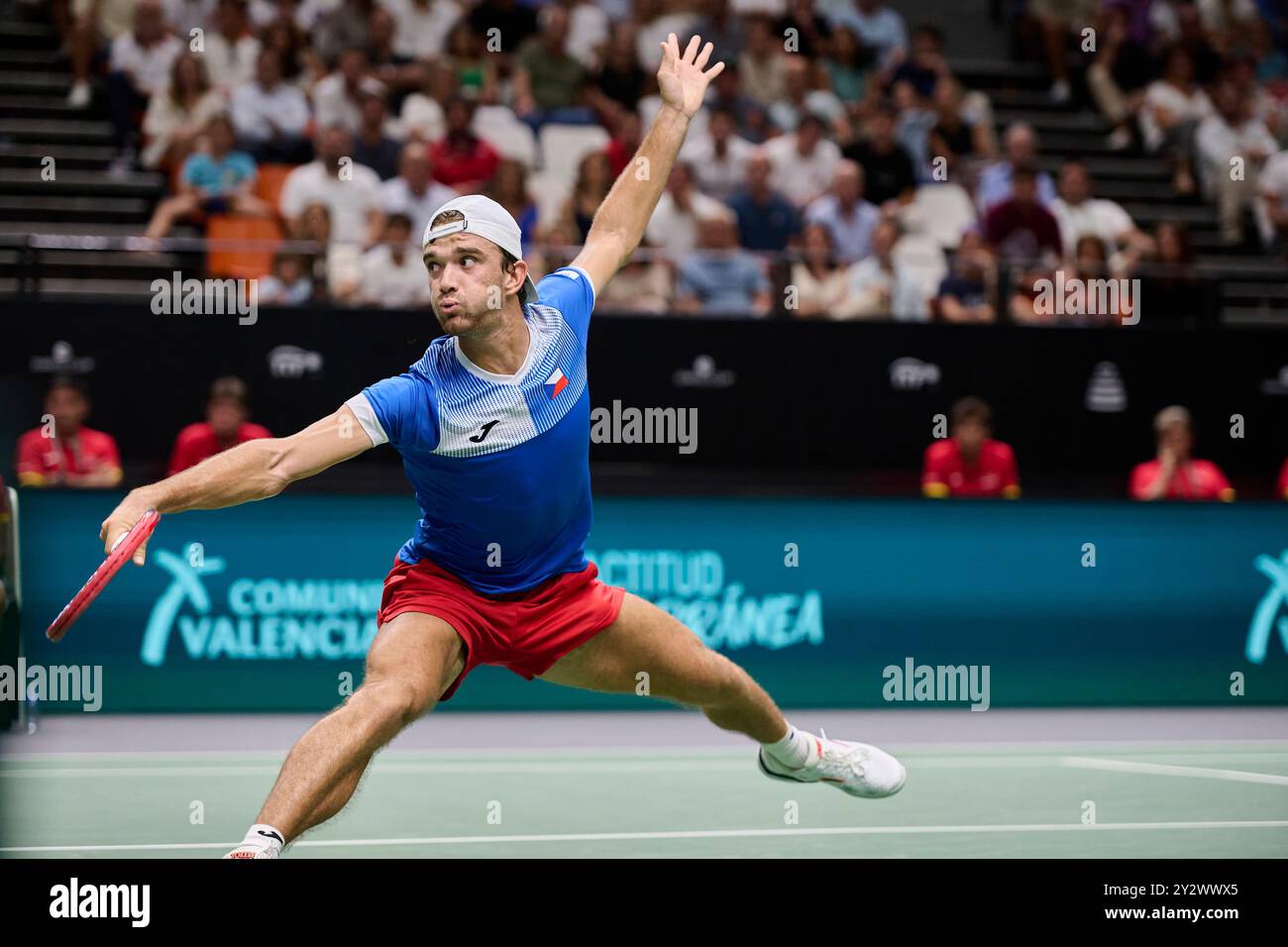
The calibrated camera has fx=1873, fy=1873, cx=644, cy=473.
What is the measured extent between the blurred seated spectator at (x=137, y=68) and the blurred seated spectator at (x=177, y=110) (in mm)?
151

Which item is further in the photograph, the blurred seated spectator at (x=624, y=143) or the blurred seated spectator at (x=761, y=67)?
the blurred seated spectator at (x=761, y=67)

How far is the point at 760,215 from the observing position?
1505 centimetres

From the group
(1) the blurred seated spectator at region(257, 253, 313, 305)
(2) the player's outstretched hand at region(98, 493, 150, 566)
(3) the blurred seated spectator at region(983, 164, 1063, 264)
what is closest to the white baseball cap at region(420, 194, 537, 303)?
(2) the player's outstretched hand at region(98, 493, 150, 566)

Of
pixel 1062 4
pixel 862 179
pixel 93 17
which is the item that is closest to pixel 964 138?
pixel 862 179

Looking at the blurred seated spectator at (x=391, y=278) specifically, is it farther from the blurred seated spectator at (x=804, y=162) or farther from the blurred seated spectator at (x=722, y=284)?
the blurred seated spectator at (x=804, y=162)

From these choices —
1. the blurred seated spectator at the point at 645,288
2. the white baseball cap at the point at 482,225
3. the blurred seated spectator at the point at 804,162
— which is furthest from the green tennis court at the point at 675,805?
the blurred seated spectator at the point at 804,162

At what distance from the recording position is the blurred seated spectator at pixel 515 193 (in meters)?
14.0

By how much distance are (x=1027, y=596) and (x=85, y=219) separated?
7.86 metres

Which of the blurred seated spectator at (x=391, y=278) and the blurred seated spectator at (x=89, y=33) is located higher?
the blurred seated spectator at (x=89, y=33)

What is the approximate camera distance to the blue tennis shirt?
20.3ft

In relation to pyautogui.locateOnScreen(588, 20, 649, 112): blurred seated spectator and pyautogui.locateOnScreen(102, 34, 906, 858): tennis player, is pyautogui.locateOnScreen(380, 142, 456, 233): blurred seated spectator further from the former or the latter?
pyautogui.locateOnScreen(102, 34, 906, 858): tennis player

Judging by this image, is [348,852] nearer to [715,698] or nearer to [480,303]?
[715,698]

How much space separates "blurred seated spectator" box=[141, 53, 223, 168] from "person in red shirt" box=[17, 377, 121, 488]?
322 centimetres
